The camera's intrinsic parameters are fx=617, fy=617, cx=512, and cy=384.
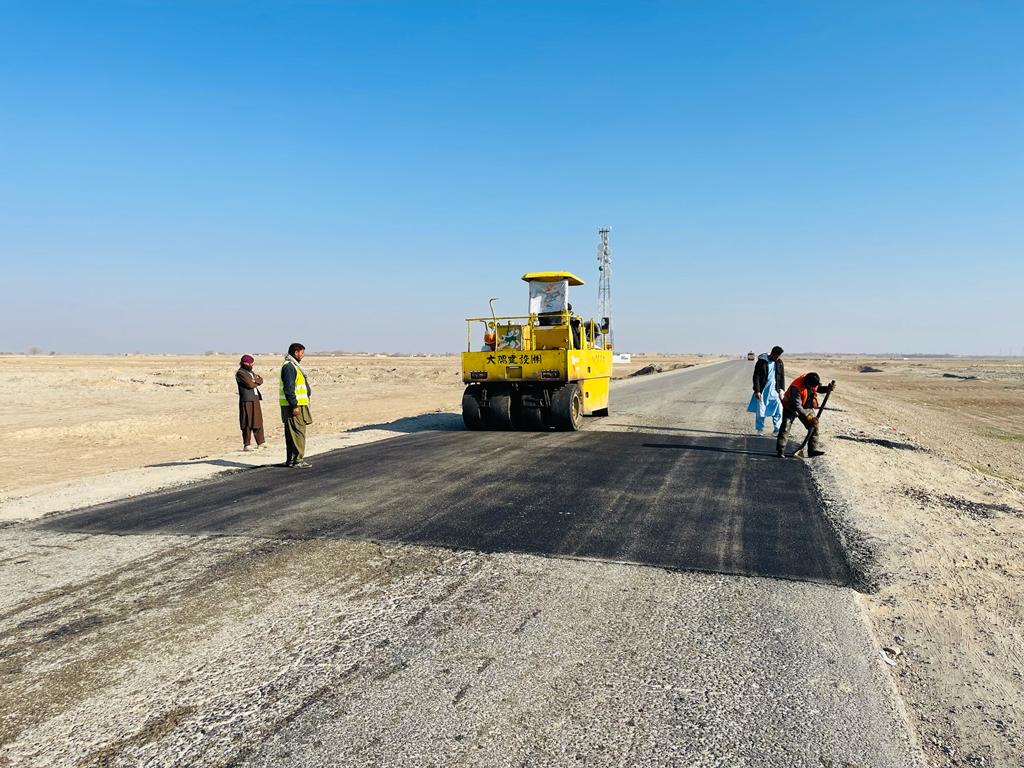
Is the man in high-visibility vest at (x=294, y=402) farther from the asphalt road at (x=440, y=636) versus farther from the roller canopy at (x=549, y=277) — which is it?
the roller canopy at (x=549, y=277)

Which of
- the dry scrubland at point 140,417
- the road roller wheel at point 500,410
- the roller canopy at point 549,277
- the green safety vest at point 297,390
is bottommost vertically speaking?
the dry scrubland at point 140,417

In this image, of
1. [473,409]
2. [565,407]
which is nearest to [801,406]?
[565,407]

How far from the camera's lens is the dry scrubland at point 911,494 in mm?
3436

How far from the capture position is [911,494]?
827cm

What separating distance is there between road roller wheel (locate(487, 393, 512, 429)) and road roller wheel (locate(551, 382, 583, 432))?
104cm

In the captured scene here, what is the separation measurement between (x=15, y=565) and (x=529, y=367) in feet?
31.8

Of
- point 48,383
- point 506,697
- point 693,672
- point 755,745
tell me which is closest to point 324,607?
point 506,697

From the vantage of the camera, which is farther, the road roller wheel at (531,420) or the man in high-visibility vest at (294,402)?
the road roller wheel at (531,420)

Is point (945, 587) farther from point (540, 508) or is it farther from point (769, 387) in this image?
point (769, 387)

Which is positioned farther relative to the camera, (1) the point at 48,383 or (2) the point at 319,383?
(2) the point at 319,383

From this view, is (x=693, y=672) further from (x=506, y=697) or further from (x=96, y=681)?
(x=96, y=681)

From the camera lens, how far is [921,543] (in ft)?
19.5

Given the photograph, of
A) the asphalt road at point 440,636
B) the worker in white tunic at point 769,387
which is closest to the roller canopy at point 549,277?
the worker in white tunic at point 769,387

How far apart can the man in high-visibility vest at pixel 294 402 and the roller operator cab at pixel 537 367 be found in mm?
4556
